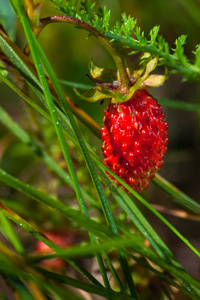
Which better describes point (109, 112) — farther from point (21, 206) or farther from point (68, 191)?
point (68, 191)

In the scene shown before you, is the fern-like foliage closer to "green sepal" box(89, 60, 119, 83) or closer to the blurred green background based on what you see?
"green sepal" box(89, 60, 119, 83)

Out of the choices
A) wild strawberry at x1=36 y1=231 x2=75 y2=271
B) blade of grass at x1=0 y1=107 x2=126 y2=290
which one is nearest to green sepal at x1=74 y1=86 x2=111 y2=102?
blade of grass at x1=0 y1=107 x2=126 y2=290

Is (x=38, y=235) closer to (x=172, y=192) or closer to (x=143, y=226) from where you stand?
(x=143, y=226)

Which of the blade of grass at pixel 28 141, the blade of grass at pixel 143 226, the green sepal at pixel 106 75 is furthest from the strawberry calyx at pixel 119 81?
the blade of grass at pixel 28 141

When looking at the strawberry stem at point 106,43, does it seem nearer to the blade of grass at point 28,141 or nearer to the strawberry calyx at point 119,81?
the strawberry calyx at point 119,81

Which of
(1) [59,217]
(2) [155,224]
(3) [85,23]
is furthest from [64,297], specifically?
(2) [155,224]

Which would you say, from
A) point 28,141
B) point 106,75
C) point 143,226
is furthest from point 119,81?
point 28,141

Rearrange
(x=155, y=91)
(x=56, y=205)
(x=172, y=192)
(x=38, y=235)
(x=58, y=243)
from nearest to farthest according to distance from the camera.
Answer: (x=56, y=205) → (x=38, y=235) → (x=172, y=192) → (x=58, y=243) → (x=155, y=91)
